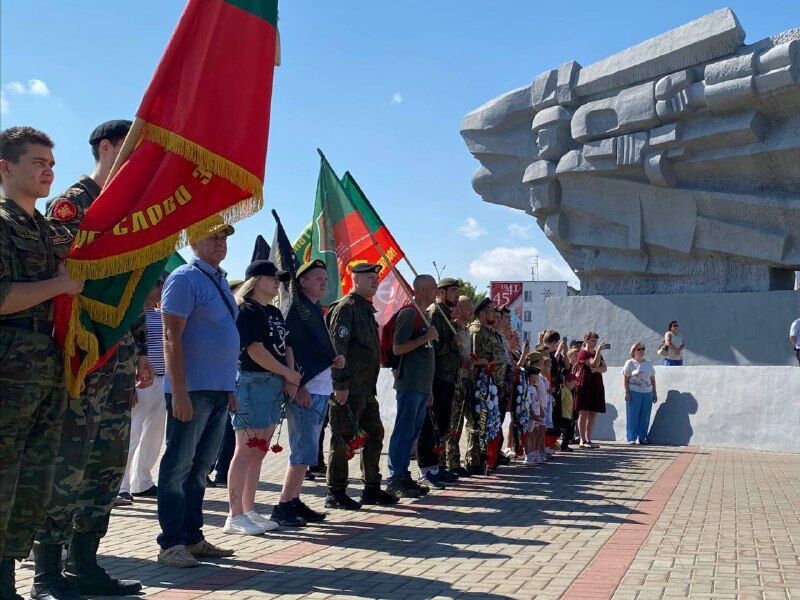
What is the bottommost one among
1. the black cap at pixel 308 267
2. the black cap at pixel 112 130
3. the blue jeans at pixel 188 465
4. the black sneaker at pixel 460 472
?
the black sneaker at pixel 460 472

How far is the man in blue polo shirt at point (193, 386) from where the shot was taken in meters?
5.45

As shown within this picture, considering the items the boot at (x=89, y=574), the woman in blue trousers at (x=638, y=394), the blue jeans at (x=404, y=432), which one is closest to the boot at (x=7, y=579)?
the boot at (x=89, y=574)

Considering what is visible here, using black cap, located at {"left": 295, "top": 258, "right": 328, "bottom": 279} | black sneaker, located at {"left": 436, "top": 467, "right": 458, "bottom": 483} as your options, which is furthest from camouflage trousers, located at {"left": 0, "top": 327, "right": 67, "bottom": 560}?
black sneaker, located at {"left": 436, "top": 467, "right": 458, "bottom": 483}

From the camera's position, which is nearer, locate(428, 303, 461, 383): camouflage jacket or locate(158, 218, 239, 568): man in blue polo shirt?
locate(158, 218, 239, 568): man in blue polo shirt

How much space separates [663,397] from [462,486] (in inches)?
329

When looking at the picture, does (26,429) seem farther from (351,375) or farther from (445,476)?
(445,476)

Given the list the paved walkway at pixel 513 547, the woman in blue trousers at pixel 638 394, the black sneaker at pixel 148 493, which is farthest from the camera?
the woman in blue trousers at pixel 638 394

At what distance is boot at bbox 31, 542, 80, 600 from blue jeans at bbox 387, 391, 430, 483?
439cm

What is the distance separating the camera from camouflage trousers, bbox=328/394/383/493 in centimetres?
781

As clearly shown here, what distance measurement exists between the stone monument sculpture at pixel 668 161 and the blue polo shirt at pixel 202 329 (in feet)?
46.5

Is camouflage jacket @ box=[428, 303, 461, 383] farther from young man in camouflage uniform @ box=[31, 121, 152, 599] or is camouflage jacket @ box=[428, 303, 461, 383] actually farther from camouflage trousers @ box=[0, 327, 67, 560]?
camouflage trousers @ box=[0, 327, 67, 560]

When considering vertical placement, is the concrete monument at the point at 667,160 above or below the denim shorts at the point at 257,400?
above

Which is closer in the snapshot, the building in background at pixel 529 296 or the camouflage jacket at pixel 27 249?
the camouflage jacket at pixel 27 249

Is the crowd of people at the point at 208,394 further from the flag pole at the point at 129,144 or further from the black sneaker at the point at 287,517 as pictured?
the flag pole at the point at 129,144
